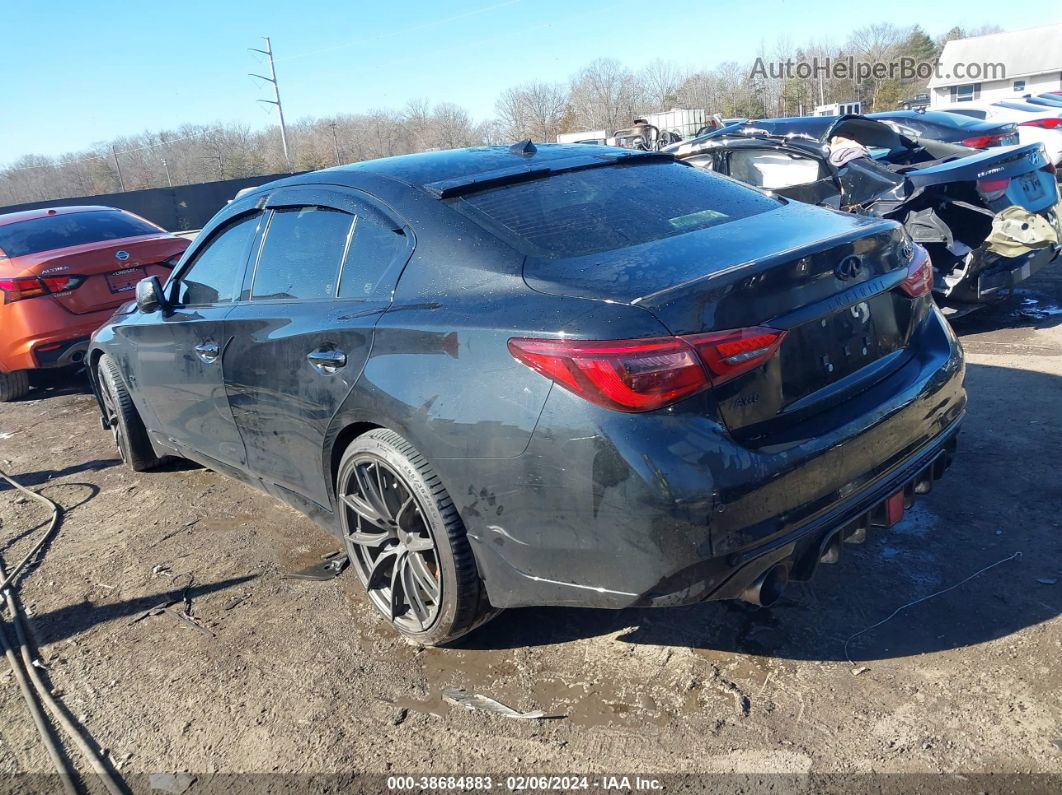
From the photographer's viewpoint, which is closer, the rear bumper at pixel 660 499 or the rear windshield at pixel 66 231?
the rear bumper at pixel 660 499

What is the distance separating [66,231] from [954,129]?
8.50 meters

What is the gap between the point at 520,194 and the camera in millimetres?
2934

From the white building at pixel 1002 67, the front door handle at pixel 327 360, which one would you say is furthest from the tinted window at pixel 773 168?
the white building at pixel 1002 67

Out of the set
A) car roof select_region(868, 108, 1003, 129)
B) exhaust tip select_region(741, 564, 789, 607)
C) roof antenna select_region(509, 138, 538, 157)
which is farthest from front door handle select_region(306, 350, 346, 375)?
car roof select_region(868, 108, 1003, 129)

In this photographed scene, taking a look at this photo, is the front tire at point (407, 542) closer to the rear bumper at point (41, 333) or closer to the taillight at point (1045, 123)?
the rear bumper at point (41, 333)

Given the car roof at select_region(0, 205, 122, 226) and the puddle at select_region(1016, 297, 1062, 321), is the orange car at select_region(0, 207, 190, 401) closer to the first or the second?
the car roof at select_region(0, 205, 122, 226)

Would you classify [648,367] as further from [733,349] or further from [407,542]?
[407,542]

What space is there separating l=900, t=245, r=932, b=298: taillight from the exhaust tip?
1079 millimetres

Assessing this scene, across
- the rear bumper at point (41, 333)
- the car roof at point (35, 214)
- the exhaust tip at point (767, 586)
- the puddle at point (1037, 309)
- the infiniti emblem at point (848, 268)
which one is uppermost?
the car roof at point (35, 214)

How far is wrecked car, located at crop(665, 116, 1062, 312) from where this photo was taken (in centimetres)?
584

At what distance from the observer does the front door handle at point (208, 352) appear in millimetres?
3656

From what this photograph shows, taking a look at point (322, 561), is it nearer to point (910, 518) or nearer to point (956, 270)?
point (910, 518)

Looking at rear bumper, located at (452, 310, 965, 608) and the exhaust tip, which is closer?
rear bumper, located at (452, 310, 965, 608)

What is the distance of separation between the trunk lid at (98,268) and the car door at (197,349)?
2.63m
